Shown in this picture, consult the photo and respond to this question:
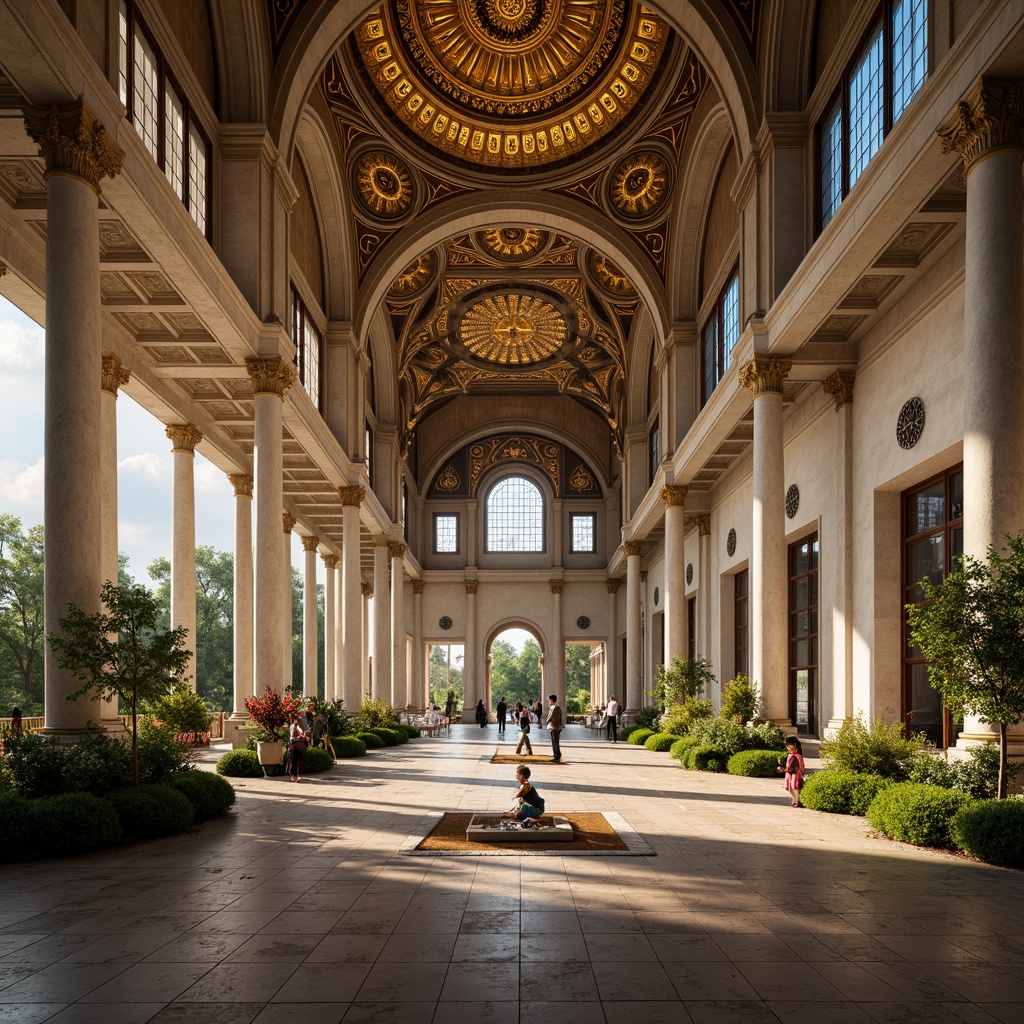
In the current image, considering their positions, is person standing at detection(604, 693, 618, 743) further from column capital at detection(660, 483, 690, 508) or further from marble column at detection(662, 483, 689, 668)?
column capital at detection(660, 483, 690, 508)

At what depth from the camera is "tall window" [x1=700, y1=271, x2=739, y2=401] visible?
24.8 m

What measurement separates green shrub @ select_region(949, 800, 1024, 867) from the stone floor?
20 cm

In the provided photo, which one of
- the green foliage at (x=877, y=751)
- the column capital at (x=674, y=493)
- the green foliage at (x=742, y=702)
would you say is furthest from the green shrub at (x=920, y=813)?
the column capital at (x=674, y=493)

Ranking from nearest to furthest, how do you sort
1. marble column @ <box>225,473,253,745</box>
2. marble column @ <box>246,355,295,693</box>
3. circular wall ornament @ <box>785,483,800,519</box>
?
marble column @ <box>246,355,295,693</box> < circular wall ornament @ <box>785,483,800,519</box> < marble column @ <box>225,473,253,745</box>

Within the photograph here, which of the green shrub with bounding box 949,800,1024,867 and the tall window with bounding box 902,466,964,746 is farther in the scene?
the tall window with bounding box 902,466,964,746

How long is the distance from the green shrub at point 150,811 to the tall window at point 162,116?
9.28 meters

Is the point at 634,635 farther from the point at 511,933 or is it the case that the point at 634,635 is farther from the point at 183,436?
the point at 511,933

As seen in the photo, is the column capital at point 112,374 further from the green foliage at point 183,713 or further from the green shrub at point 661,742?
the green shrub at point 661,742

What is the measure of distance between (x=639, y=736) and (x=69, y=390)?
76.3 ft

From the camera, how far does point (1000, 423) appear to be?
1073 centimetres

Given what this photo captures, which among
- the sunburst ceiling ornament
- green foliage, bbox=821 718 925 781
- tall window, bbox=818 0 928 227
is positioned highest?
the sunburst ceiling ornament

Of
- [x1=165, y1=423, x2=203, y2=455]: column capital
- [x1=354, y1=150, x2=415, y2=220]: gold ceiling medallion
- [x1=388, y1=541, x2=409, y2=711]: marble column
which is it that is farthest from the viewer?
[x1=388, y1=541, x2=409, y2=711]: marble column

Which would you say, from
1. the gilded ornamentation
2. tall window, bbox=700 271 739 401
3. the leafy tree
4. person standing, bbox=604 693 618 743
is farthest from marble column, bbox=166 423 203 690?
the leafy tree

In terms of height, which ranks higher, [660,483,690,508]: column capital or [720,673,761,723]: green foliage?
[660,483,690,508]: column capital
